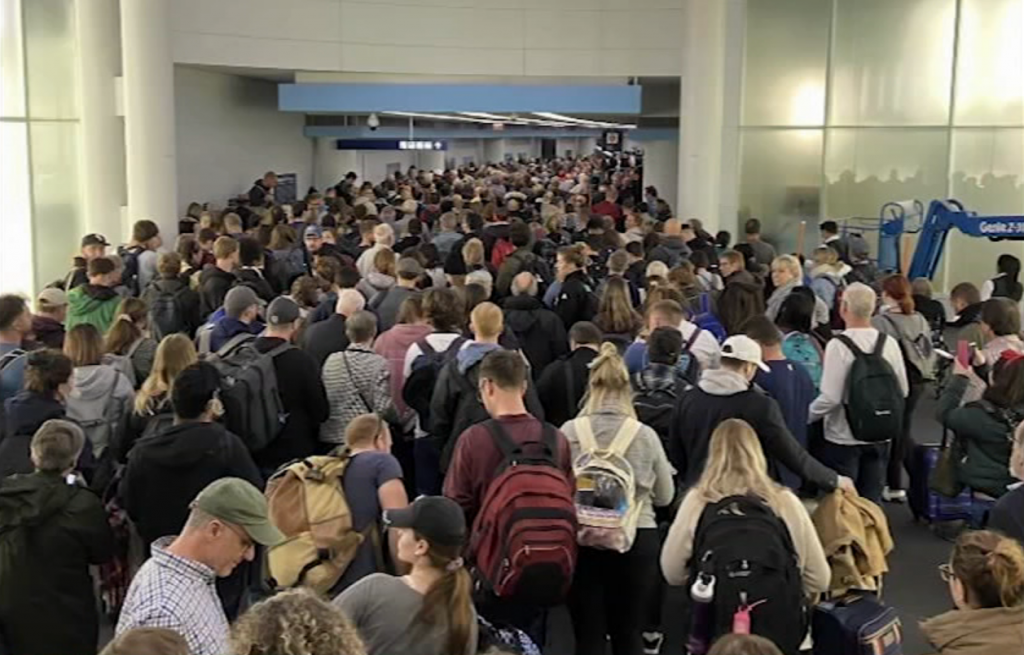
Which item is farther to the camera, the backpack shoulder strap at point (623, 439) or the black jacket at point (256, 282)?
the black jacket at point (256, 282)

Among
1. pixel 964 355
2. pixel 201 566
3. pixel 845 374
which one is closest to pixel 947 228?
pixel 964 355

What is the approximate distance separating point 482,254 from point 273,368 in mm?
3613

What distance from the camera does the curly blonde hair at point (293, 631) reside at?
2.56m

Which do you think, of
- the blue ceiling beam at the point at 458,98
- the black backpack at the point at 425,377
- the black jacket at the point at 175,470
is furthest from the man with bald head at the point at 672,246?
the black jacket at the point at 175,470

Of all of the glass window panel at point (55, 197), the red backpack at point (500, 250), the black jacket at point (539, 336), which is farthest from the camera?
the glass window panel at point (55, 197)

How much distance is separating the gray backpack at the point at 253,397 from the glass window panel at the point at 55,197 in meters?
9.52

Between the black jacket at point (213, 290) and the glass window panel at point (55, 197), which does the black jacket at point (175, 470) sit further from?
the glass window panel at point (55, 197)

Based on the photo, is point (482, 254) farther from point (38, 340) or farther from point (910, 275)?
point (910, 275)

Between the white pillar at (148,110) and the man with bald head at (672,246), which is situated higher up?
the white pillar at (148,110)

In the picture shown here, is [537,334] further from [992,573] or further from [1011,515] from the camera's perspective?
[992,573]

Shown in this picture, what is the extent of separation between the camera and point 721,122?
16094mm

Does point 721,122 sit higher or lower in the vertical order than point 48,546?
higher

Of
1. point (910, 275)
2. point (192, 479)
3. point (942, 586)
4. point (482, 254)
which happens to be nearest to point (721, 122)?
point (910, 275)

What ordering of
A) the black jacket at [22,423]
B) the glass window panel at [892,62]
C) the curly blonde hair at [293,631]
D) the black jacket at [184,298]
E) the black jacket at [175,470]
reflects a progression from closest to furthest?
the curly blonde hair at [293,631] → the black jacket at [175,470] → the black jacket at [22,423] → the black jacket at [184,298] → the glass window panel at [892,62]
